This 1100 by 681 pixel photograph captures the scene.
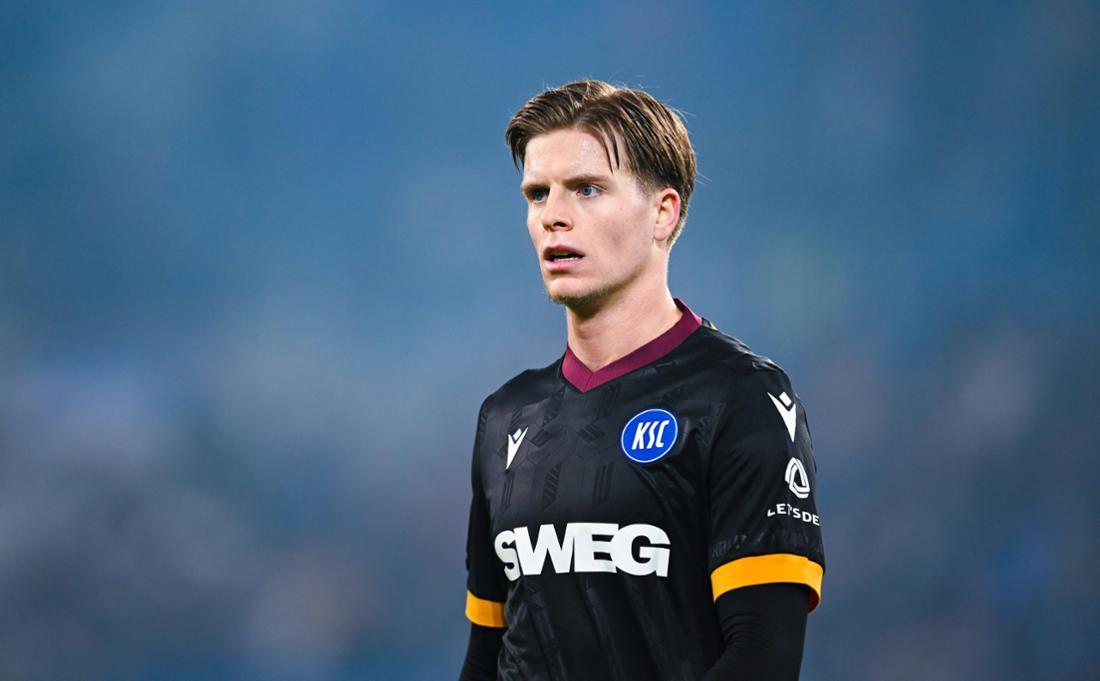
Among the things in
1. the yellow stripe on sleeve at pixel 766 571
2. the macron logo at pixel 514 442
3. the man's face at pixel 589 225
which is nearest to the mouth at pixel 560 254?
the man's face at pixel 589 225

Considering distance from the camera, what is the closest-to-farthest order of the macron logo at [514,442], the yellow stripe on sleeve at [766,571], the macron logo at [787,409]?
the yellow stripe on sleeve at [766,571] → the macron logo at [787,409] → the macron logo at [514,442]

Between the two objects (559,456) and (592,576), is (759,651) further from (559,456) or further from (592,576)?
(559,456)

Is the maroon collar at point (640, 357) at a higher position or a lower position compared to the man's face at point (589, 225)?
lower

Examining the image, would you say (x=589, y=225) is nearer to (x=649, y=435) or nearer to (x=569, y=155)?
(x=569, y=155)

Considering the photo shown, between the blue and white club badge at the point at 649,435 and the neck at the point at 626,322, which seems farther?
the neck at the point at 626,322

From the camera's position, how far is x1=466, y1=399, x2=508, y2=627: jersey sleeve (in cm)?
240

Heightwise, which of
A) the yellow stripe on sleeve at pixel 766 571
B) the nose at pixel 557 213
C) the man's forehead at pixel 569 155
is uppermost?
the man's forehead at pixel 569 155

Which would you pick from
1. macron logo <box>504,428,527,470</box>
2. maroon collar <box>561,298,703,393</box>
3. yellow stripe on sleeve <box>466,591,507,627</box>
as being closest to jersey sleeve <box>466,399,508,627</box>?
yellow stripe on sleeve <box>466,591,507,627</box>

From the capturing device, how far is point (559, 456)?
2203 millimetres

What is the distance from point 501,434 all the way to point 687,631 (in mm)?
615

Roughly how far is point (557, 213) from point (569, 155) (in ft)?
0.37

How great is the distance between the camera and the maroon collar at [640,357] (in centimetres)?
222

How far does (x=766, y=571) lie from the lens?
73.7 inches

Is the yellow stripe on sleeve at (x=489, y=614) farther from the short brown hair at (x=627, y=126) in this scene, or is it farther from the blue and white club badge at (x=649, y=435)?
the short brown hair at (x=627, y=126)
